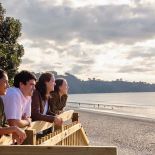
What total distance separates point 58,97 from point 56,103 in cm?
12

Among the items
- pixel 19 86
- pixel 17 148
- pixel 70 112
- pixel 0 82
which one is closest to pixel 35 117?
pixel 19 86

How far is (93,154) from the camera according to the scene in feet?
11.3

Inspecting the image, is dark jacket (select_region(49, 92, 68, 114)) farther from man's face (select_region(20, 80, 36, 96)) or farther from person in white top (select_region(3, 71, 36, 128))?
man's face (select_region(20, 80, 36, 96))

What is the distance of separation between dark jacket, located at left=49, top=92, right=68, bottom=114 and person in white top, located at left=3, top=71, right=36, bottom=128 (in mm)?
1892

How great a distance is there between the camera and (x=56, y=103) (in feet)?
26.6

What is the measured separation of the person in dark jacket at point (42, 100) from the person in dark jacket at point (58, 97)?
417mm

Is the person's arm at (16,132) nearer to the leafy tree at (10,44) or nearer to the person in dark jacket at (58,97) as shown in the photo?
the person in dark jacket at (58,97)

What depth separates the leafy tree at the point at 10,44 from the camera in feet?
65.7

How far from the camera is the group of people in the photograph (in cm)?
502

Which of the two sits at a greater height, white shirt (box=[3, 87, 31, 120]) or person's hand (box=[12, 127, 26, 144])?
white shirt (box=[3, 87, 31, 120])

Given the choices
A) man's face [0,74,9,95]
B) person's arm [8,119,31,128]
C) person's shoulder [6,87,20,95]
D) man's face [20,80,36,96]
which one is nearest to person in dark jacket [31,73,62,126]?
man's face [20,80,36,96]

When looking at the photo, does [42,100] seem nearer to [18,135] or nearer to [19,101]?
[19,101]

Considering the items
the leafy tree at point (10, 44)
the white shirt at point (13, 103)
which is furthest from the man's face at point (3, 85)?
the leafy tree at point (10, 44)

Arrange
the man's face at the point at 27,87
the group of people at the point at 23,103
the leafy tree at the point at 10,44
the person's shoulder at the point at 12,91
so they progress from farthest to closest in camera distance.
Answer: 1. the leafy tree at the point at 10,44
2. the man's face at the point at 27,87
3. the person's shoulder at the point at 12,91
4. the group of people at the point at 23,103
